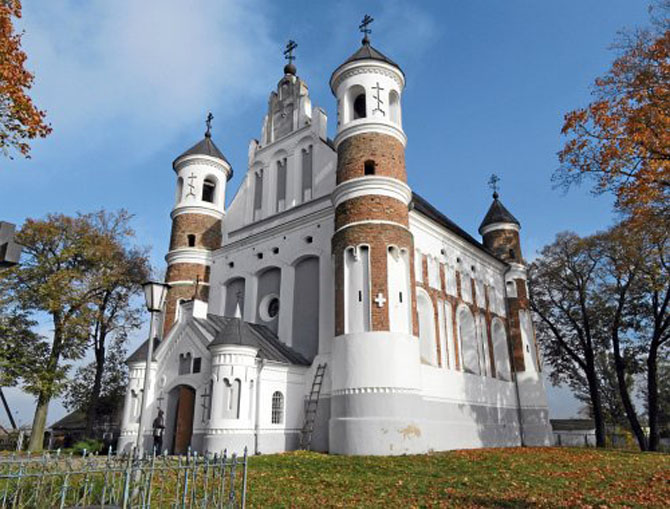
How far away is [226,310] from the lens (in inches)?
1021

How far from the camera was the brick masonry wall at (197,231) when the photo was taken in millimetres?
27828

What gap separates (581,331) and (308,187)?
2057 centimetres

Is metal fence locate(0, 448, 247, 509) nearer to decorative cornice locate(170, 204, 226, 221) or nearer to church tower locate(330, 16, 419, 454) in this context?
church tower locate(330, 16, 419, 454)

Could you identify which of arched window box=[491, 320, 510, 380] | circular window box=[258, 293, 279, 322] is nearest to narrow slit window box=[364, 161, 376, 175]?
circular window box=[258, 293, 279, 322]

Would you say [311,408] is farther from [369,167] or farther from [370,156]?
[370,156]

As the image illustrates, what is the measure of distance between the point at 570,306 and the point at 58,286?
30014 millimetres

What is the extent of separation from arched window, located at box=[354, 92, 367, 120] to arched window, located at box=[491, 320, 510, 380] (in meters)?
13.9

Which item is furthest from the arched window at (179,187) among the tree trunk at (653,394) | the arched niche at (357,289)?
the tree trunk at (653,394)

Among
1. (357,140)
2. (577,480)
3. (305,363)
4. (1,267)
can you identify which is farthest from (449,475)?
(357,140)

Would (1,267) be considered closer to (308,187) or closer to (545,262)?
(308,187)

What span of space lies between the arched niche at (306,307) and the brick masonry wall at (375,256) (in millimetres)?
2501

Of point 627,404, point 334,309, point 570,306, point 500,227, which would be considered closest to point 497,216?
point 500,227

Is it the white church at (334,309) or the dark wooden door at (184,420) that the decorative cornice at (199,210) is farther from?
the dark wooden door at (184,420)

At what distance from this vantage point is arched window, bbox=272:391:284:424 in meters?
19.6
